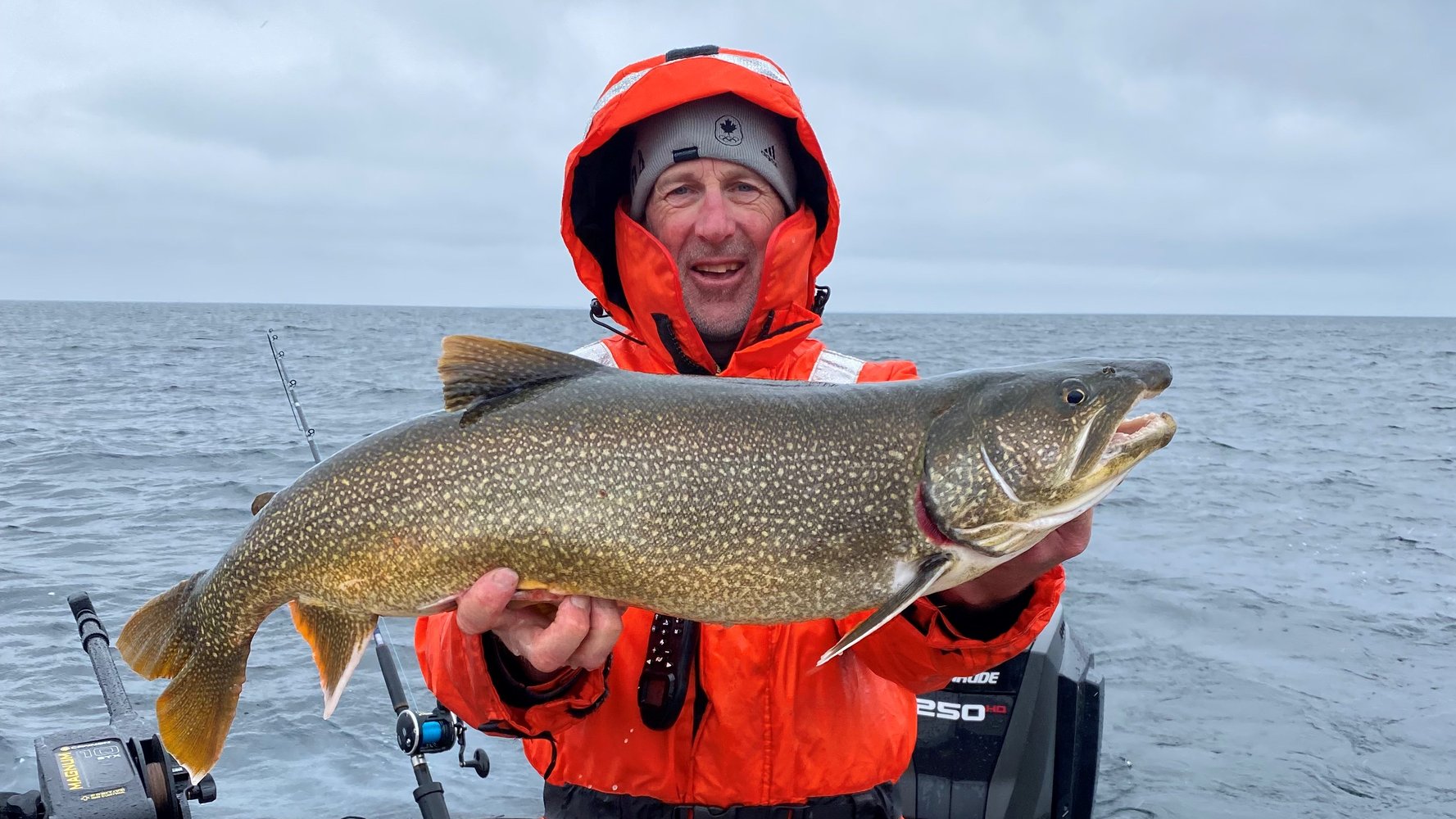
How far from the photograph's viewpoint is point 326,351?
157ft

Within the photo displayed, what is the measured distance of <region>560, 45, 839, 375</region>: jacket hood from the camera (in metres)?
3.96

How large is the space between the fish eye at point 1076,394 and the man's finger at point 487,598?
1.59 m

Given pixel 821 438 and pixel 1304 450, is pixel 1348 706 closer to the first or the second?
pixel 821 438

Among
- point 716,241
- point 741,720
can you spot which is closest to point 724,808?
point 741,720

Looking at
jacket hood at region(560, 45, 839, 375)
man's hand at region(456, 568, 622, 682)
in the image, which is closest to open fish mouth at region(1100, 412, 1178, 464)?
jacket hood at region(560, 45, 839, 375)

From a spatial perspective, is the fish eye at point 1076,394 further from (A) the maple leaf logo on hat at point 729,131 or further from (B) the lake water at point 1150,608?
(B) the lake water at point 1150,608

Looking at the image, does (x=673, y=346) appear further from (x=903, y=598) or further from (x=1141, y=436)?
(x=1141, y=436)

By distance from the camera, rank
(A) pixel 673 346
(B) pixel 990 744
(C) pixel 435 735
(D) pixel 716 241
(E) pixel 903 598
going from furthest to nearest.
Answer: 1. (B) pixel 990 744
2. (C) pixel 435 735
3. (A) pixel 673 346
4. (D) pixel 716 241
5. (E) pixel 903 598

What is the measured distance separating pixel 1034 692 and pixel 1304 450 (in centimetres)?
2034

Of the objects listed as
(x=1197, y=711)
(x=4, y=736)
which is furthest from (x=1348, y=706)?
(x=4, y=736)

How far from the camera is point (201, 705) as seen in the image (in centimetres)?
330

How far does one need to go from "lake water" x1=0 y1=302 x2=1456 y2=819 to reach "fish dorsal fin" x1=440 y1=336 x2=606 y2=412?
4925 mm

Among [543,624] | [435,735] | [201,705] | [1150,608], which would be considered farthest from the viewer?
[1150,608]

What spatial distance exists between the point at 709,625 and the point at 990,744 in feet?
7.00
